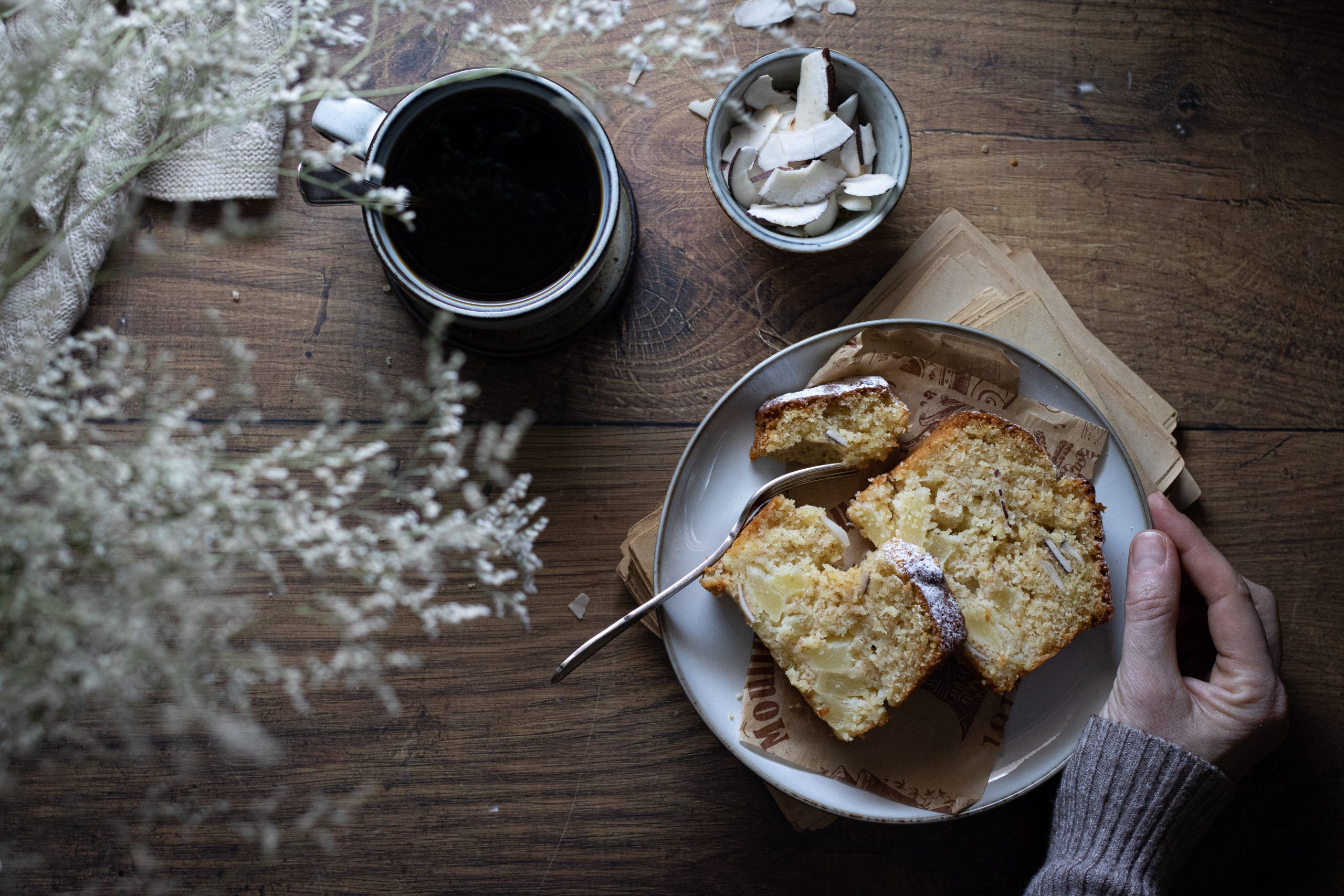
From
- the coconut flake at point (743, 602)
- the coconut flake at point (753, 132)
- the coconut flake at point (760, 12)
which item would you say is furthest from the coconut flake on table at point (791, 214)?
the coconut flake at point (743, 602)

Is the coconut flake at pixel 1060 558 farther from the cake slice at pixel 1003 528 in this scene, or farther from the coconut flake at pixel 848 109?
the coconut flake at pixel 848 109

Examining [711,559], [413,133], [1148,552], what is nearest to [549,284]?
[413,133]

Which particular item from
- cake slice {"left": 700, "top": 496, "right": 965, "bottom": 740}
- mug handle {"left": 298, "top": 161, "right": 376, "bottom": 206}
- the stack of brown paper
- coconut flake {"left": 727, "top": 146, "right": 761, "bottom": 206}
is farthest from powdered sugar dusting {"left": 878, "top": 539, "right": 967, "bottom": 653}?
mug handle {"left": 298, "top": 161, "right": 376, "bottom": 206}

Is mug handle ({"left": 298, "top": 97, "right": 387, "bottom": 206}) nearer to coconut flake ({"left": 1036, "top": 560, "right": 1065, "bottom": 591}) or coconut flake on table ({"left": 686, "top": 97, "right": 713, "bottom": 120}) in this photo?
coconut flake on table ({"left": 686, "top": 97, "right": 713, "bottom": 120})

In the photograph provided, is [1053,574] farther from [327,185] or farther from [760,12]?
[327,185]

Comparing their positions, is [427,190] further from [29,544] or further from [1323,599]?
[1323,599]
